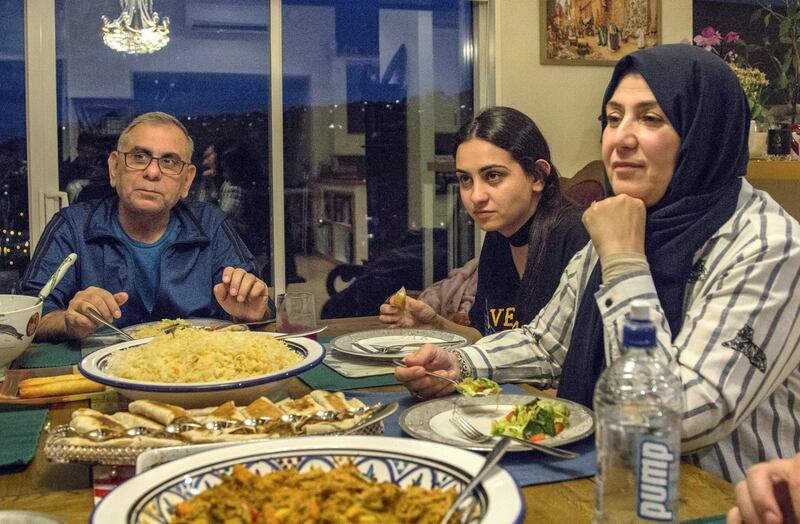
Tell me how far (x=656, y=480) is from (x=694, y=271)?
717 millimetres

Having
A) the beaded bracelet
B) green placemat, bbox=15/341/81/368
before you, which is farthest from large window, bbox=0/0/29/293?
the beaded bracelet

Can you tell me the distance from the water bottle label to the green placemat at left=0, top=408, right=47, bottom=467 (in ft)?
2.66

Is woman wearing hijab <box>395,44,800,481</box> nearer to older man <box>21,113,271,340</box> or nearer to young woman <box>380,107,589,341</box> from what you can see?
young woman <box>380,107,589,341</box>

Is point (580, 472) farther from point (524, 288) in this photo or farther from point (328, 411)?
point (524, 288)

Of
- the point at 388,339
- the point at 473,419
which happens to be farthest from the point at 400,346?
the point at 473,419

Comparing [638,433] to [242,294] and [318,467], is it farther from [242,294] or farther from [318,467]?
[242,294]

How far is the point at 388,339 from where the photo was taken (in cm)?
192

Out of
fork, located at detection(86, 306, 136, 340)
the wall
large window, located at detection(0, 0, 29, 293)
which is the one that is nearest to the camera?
fork, located at detection(86, 306, 136, 340)

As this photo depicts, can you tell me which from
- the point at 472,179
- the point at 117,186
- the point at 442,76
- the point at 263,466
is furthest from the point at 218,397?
the point at 442,76

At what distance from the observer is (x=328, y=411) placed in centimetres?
108

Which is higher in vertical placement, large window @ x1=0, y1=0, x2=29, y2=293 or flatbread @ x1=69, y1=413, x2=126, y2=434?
large window @ x1=0, y1=0, x2=29, y2=293

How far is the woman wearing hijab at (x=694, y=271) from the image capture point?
48.6 inches

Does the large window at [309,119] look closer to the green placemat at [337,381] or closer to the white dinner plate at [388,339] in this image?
the white dinner plate at [388,339]

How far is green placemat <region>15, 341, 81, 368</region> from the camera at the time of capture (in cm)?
182
